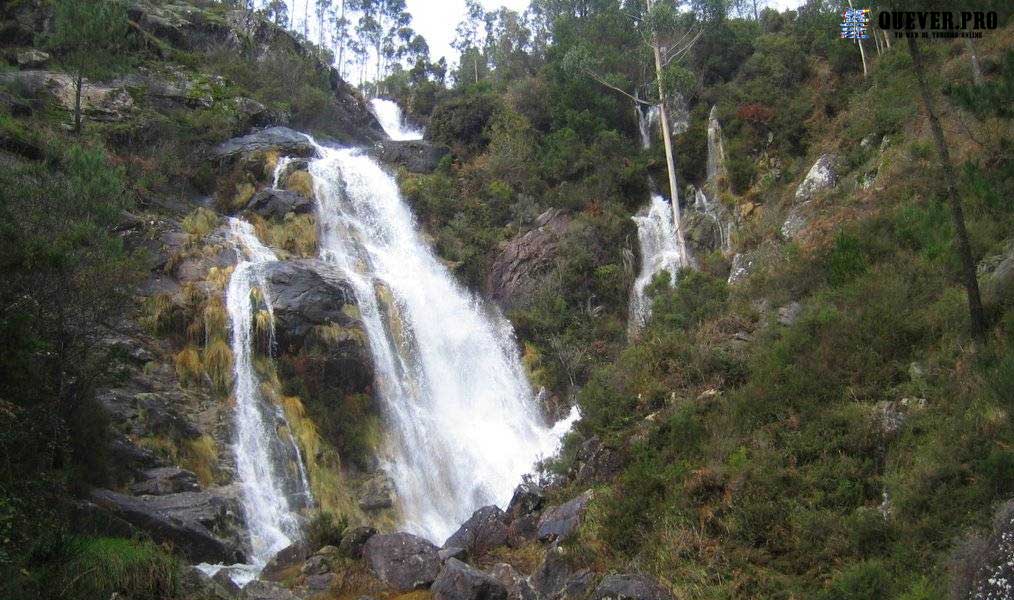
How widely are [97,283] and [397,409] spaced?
9.35 meters

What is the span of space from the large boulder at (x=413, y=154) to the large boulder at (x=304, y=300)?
12.5 meters

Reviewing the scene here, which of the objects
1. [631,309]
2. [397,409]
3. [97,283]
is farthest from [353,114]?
[97,283]

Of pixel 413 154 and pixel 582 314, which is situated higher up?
pixel 413 154

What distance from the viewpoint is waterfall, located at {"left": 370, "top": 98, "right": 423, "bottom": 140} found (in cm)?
4688

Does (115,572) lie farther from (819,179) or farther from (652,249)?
(652,249)

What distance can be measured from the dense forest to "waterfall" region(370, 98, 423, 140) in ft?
38.7

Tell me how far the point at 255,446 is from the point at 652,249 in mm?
16552

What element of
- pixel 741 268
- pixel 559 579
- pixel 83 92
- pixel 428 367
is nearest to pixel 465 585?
pixel 559 579

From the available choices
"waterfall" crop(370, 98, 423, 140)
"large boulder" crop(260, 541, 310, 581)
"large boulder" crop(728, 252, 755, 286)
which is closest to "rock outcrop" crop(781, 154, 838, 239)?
"large boulder" crop(728, 252, 755, 286)

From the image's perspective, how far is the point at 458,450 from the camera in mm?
19672

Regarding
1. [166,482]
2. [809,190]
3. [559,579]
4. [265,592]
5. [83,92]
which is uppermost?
[83,92]

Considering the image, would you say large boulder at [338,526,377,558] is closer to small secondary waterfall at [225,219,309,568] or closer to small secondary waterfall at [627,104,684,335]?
small secondary waterfall at [225,219,309,568]

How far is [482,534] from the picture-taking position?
13.2 meters

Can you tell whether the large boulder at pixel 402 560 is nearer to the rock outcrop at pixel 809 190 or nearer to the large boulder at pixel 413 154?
the rock outcrop at pixel 809 190
